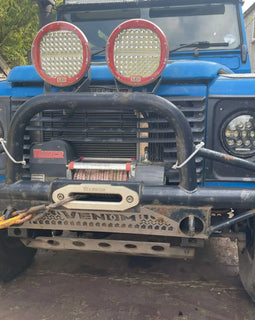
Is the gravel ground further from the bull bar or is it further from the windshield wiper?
the windshield wiper

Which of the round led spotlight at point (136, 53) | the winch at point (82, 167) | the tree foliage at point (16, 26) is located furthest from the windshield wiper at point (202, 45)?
the tree foliage at point (16, 26)

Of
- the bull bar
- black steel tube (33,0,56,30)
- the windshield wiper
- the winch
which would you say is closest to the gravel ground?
the bull bar

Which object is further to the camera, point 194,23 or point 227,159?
point 194,23

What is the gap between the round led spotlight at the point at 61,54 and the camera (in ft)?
7.48

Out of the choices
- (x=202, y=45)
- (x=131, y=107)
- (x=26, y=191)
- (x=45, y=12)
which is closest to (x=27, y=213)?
(x=26, y=191)

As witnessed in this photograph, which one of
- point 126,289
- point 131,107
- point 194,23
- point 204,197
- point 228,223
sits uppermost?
point 194,23

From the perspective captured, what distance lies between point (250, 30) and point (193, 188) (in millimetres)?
15909

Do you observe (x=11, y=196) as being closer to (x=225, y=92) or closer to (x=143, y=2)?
(x=225, y=92)

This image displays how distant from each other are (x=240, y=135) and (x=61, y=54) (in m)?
1.44

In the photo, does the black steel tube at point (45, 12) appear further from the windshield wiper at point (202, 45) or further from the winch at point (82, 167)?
the winch at point (82, 167)

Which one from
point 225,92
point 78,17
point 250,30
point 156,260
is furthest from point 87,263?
point 250,30

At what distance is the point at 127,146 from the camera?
263cm

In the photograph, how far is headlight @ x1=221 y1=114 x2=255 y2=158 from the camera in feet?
7.86

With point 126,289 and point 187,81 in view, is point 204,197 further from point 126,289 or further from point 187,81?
point 126,289
